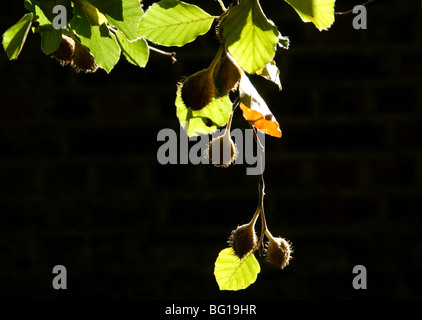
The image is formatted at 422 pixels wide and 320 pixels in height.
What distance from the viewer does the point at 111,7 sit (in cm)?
36

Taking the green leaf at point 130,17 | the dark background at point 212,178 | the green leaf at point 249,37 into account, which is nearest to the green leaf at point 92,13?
the green leaf at point 130,17

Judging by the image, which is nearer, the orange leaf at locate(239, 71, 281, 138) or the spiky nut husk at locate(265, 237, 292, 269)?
the orange leaf at locate(239, 71, 281, 138)

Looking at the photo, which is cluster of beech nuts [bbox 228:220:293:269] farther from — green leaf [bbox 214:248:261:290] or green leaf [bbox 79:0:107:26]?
green leaf [bbox 79:0:107:26]

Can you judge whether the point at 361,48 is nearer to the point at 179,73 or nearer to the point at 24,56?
the point at 179,73

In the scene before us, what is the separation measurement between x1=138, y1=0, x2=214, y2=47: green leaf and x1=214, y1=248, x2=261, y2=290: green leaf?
0.62 feet

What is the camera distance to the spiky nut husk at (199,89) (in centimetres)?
35

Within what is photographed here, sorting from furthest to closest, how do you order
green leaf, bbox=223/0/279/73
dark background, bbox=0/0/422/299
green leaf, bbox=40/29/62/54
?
dark background, bbox=0/0/422/299, green leaf, bbox=40/29/62/54, green leaf, bbox=223/0/279/73

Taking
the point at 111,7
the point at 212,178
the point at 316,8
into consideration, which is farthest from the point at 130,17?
the point at 212,178

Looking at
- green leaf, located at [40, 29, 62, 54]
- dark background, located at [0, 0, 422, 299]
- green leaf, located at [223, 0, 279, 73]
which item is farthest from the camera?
dark background, located at [0, 0, 422, 299]

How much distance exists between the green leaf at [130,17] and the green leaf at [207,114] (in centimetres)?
5

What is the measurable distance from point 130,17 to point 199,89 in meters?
0.08

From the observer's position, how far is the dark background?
997 mm

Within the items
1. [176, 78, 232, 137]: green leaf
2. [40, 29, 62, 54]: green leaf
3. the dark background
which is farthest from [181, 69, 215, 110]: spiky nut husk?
the dark background

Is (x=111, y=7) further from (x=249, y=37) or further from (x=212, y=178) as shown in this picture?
(x=212, y=178)
